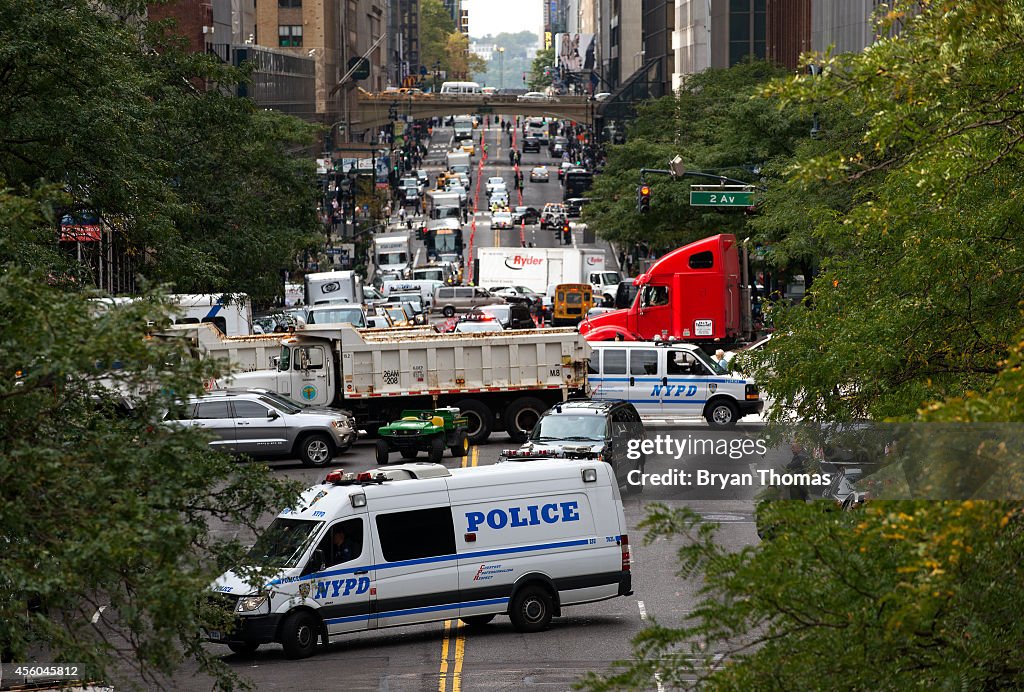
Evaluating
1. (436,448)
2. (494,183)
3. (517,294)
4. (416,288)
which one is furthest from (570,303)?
(494,183)

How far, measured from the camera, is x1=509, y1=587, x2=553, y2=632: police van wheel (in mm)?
19031

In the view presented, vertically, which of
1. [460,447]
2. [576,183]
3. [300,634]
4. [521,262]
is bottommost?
[300,634]

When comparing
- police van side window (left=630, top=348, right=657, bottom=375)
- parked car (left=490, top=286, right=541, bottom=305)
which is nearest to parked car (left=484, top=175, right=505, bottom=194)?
parked car (left=490, top=286, right=541, bottom=305)

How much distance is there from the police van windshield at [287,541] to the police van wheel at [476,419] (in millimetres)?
16103

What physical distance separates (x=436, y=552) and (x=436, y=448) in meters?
13.2

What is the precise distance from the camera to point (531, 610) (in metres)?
19.1

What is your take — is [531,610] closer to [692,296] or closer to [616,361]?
[616,361]

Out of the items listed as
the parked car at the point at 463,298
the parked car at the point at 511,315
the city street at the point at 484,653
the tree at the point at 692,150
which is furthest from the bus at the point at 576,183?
the city street at the point at 484,653

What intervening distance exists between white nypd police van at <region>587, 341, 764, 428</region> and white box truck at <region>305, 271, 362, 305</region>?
2551 centimetres

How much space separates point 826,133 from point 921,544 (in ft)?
140

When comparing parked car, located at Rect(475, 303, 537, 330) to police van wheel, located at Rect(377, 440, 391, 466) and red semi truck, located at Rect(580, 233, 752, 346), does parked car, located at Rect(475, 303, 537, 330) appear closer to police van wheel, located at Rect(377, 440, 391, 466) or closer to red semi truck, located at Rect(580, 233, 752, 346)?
red semi truck, located at Rect(580, 233, 752, 346)

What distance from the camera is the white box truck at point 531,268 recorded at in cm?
7756

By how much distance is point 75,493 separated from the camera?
9.64 meters

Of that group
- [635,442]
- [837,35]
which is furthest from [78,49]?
[837,35]
